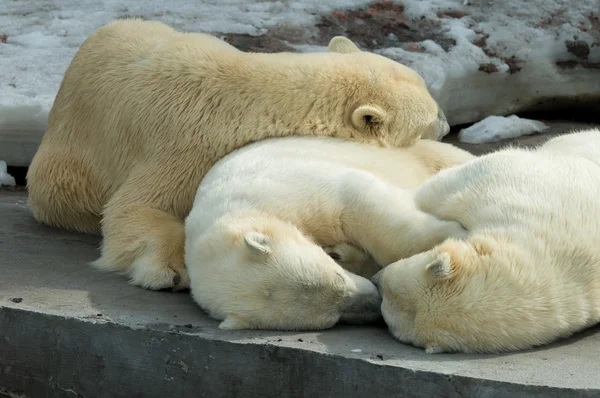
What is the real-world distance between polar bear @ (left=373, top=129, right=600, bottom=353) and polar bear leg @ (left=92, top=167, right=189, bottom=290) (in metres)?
0.89

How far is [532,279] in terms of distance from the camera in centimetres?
305

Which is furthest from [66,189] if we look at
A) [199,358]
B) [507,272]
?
[507,272]

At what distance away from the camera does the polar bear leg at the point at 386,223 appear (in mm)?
3447

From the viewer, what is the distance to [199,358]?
10.5ft

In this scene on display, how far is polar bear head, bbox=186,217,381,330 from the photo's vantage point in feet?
10.6

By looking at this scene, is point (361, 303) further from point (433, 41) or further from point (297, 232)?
point (433, 41)

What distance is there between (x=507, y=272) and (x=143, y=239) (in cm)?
158

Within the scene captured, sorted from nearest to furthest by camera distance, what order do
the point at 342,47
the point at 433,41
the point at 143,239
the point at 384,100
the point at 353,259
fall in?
1. the point at 353,259
2. the point at 143,239
3. the point at 384,100
4. the point at 342,47
5. the point at 433,41

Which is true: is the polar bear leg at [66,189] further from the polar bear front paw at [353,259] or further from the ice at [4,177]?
the polar bear front paw at [353,259]

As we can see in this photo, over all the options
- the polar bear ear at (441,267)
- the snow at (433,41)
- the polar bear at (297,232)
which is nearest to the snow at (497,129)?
the snow at (433,41)

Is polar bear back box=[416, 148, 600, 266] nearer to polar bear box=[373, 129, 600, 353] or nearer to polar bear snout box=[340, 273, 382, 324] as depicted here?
polar bear box=[373, 129, 600, 353]

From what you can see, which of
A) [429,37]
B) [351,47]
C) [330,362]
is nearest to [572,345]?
[330,362]

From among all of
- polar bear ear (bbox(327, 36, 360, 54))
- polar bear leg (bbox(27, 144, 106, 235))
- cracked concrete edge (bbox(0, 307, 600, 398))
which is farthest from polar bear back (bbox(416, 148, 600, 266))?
polar bear leg (bbox(27, 144, 106, 235))

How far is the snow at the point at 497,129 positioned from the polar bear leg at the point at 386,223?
109 inches
